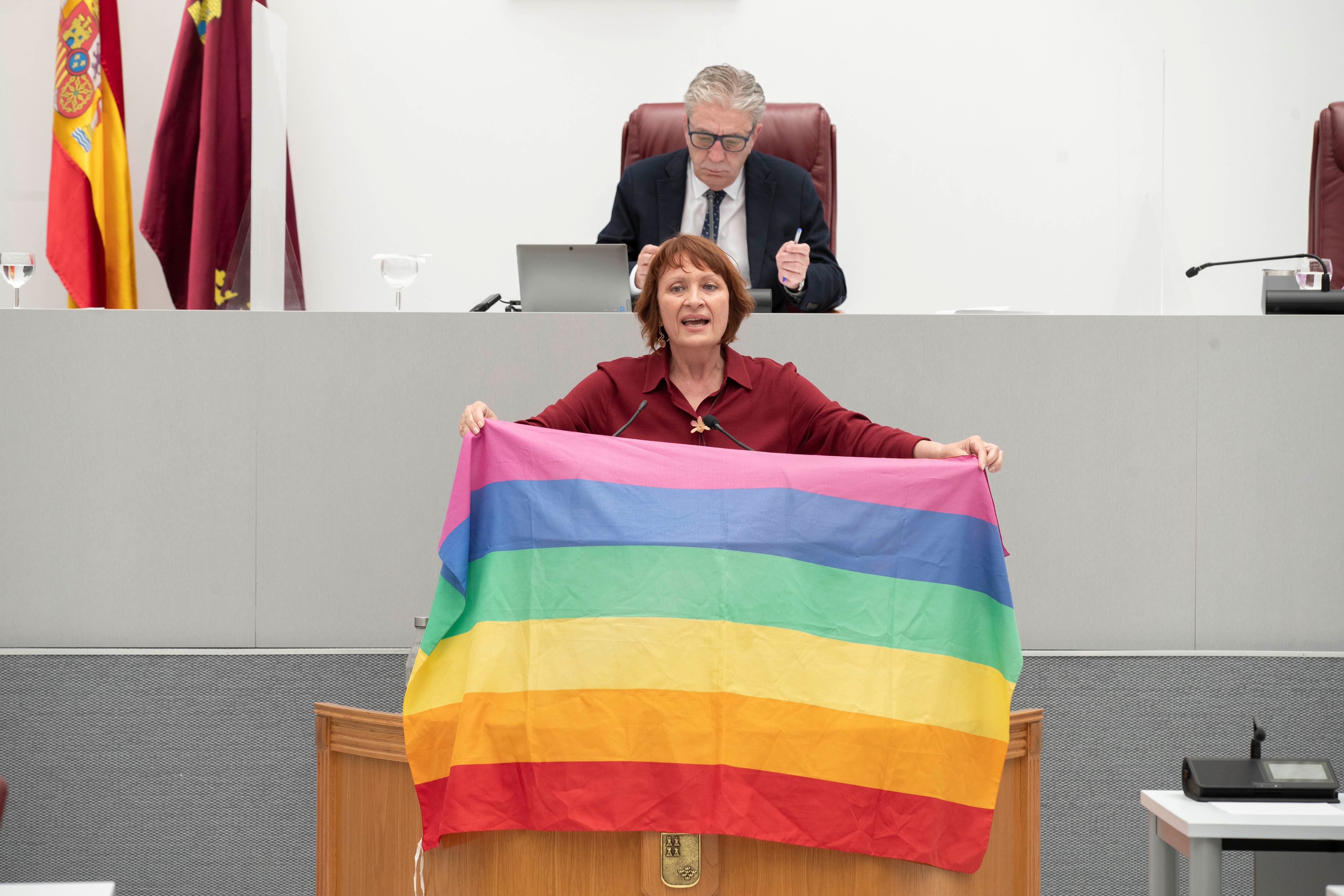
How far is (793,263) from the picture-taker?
2.33 meters

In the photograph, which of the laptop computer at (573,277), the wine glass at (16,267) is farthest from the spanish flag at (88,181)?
the laptop computer at (573,277)

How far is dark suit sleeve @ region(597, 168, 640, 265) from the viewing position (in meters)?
2.81

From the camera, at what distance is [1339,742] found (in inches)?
88.4

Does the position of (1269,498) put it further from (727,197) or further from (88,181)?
(88,181)

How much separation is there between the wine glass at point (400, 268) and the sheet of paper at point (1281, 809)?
1.85 meters

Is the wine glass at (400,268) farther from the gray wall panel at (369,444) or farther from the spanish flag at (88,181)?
the spanish flag at (88,181)

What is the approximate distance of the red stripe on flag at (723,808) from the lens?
1487 millimetres

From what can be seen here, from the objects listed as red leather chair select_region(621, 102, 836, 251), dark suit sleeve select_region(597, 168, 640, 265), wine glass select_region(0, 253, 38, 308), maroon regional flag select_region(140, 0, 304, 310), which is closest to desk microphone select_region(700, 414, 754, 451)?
dark suit sleeve select_region(597, 168, 640, 265)

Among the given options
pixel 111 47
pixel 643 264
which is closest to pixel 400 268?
pixel 643 264

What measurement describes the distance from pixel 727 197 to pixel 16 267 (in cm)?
170

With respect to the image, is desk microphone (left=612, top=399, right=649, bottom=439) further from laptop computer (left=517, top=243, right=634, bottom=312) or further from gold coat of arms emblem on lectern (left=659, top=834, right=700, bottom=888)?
gold coat of arms emblem on lectern (left=659, top=834, right=700, bottom=888)

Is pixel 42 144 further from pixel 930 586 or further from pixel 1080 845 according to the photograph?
pixel 1080 845

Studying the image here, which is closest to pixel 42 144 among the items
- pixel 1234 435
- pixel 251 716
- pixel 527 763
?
pixel 251 716

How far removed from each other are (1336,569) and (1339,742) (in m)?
0.37
